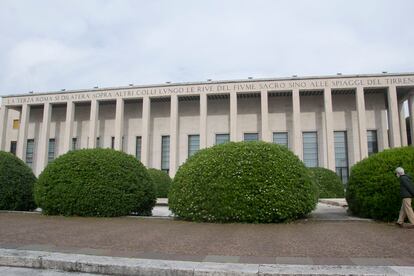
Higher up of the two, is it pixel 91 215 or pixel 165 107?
pixel 165 107

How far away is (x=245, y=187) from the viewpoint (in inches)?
389

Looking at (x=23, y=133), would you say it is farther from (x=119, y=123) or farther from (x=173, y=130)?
(x=173, y=130)

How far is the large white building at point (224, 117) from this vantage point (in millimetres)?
33812

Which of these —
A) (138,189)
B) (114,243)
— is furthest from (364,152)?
(114,243)

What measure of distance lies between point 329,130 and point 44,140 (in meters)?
29.6

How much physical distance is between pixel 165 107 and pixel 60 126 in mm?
12833

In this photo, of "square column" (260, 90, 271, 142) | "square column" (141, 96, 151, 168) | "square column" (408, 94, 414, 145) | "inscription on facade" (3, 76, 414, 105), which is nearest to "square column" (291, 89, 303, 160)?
"inscription on facade" (3, 76, 414, 105)

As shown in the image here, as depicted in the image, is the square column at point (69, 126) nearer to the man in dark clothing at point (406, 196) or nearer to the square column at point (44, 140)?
the square column at point (44, 140)

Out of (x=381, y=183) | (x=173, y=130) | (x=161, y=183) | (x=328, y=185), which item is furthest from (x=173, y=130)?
(x=381, y=183)

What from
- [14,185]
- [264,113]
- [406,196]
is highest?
[264,113]

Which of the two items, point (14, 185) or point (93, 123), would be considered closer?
point (14, 185)

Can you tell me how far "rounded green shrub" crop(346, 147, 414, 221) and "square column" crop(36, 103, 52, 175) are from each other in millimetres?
35292

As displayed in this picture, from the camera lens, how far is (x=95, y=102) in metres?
38.1

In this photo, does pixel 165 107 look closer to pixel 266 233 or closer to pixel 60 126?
Result: pixel 60 126
